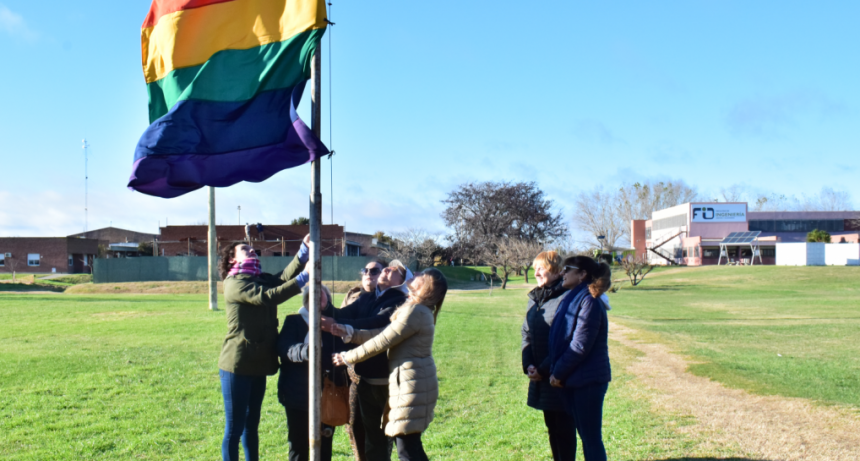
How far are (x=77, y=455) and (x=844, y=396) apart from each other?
8.67m

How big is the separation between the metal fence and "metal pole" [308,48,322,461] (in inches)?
1795

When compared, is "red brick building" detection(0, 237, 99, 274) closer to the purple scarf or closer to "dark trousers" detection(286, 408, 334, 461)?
the purple scarf

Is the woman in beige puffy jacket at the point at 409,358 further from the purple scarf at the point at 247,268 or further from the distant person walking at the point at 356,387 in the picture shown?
the purple scarf at the point at 247,268

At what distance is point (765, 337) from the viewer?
16.1m

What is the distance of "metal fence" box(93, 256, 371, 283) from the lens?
49875 mm

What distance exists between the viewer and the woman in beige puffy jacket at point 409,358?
430 cm

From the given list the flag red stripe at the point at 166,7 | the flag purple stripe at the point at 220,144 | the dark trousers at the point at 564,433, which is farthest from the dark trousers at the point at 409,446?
→ the flag red stripe at the point at 166,7

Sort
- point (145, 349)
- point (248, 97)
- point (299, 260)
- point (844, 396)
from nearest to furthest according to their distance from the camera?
point (248, 97) → point (299, 260) → point (844, 396) → point (145, 349)

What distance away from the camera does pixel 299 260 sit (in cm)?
456

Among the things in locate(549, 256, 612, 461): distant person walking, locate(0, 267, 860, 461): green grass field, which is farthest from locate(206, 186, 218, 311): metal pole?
locate(549, 256, 612, 461): distant person walking

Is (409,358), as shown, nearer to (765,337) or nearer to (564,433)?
(564,433)

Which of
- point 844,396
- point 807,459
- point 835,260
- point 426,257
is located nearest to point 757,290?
point 835,260

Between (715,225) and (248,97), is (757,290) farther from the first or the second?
(248,97)

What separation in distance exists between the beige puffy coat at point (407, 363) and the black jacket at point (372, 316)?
287 millimetres
